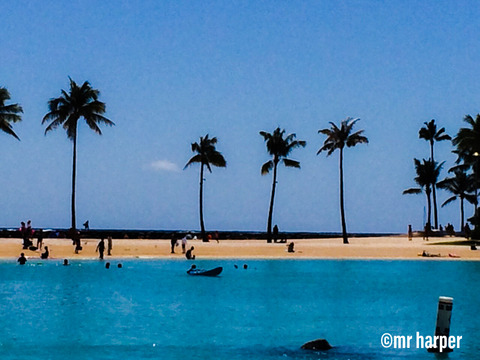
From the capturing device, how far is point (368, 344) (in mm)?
30500

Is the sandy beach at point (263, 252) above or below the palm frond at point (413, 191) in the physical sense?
below

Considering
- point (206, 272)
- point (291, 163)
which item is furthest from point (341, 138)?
point (206, 272)

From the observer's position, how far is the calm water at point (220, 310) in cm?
2914

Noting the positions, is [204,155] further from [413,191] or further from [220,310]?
[220,310]

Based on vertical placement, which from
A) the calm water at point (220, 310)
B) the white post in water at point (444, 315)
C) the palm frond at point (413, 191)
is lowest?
the calm water at point (220, 310)

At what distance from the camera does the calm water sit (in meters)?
29.1

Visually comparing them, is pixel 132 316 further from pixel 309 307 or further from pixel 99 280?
pixel 99 280

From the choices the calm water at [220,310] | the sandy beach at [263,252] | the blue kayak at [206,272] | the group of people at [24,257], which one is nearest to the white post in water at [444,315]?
the calm water at [220,310]

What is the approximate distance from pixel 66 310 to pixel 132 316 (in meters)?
3.60

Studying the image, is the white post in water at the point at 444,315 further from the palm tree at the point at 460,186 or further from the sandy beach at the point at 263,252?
the palm tree at the point at 460,186

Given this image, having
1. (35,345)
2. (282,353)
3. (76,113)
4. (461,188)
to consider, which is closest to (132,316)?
(35,345)

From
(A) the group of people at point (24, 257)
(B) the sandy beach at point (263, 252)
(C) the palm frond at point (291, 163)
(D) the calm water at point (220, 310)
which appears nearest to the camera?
(D) the calm water at point (220, 310)

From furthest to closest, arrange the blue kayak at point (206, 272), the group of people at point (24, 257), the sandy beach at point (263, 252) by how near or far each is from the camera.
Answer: the sandy beach at point (263, 252)
the group of people at point (24, 257)
the blue kayak at point (206, 272)

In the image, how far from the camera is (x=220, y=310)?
132 ft
